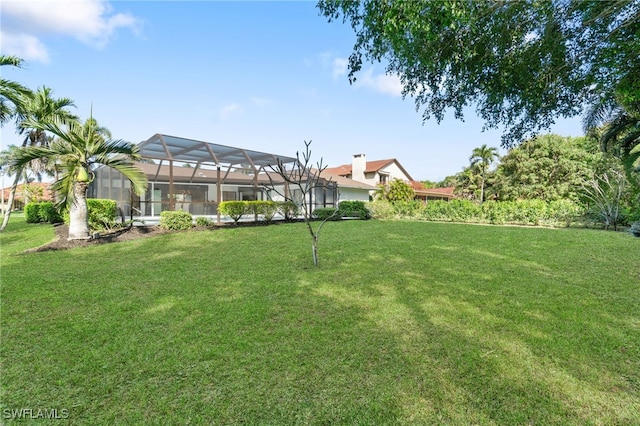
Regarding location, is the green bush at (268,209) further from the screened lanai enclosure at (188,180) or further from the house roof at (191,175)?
the house roof at (191,175)

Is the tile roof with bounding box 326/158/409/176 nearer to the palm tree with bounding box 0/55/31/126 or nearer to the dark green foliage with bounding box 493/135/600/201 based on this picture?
the dark green foliage with bounding box 493/135/600/201

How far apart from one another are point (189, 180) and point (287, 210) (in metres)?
7.44

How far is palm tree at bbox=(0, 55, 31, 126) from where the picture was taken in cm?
873

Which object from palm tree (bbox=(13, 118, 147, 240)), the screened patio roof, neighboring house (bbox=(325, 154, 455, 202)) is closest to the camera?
palm tree (bbox=(13, 118, 147, 240))

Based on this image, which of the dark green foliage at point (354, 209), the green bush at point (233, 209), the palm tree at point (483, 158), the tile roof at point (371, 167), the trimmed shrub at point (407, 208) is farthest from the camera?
the tile roof at point (371, 167)

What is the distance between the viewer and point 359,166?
113 feet

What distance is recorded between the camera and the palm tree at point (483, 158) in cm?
3247

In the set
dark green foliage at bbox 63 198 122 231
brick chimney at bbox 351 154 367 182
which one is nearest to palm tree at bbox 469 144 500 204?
brick chimney at bbox 351 154 367 182

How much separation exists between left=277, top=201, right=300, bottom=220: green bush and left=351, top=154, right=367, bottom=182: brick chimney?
732 inches

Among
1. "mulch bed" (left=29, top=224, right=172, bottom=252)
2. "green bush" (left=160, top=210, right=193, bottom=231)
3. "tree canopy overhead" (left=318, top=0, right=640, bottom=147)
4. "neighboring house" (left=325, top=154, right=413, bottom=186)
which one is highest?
"neighboring house" (left=325, top=154, right=413, bottom=186)

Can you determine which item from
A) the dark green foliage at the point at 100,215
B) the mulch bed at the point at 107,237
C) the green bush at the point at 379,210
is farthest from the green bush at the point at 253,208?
the green bush at the point at 379,210

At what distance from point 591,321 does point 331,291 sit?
339cm

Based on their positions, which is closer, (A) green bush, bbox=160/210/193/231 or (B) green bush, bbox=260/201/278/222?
(A) green bush, bbox=160/210/193/231

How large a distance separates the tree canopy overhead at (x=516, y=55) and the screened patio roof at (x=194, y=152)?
8.29 meters
